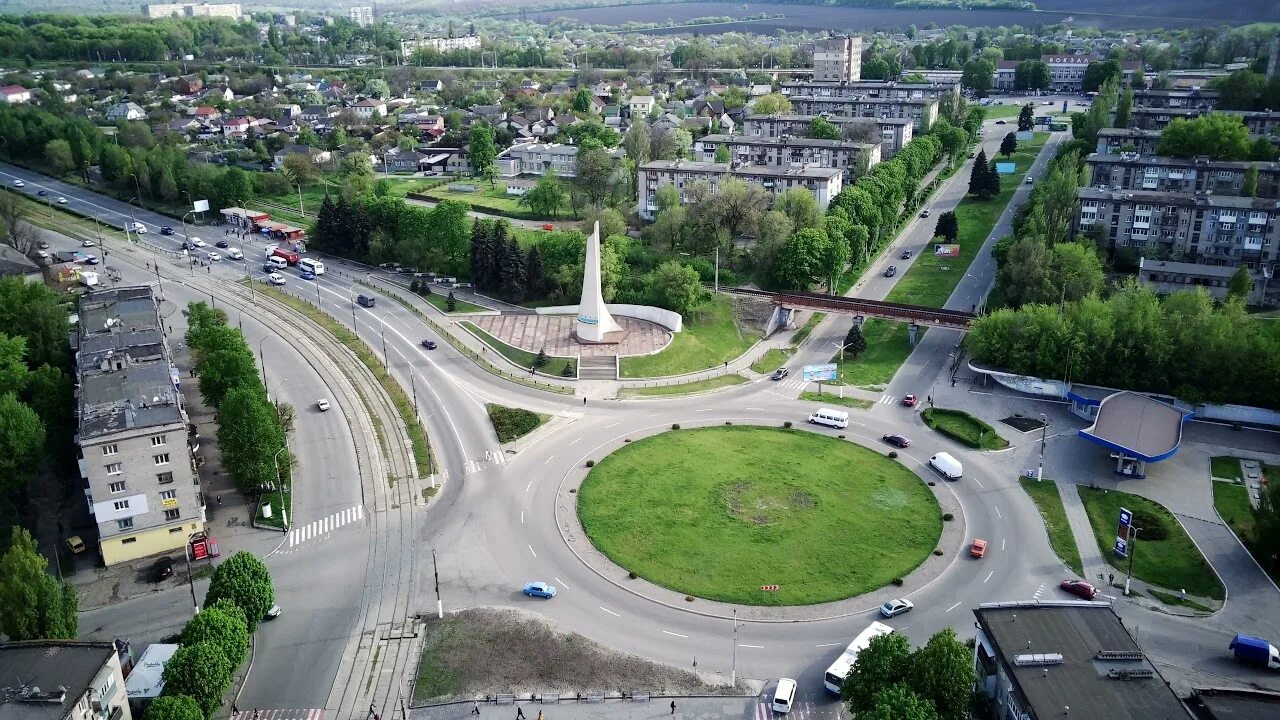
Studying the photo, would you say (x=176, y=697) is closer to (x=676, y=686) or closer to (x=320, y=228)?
(x=676, y=686)

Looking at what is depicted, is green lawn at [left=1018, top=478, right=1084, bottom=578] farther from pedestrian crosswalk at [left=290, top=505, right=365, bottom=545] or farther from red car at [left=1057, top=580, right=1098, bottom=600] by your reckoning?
pedestrian crosswalk at [left=290, top=505, right=365, bottom=545]

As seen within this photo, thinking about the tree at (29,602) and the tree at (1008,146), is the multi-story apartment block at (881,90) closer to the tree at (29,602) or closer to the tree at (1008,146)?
the tree at (1008,146)

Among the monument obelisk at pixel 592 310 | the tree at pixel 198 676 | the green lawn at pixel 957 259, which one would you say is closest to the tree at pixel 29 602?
the tree at pixel 198 676

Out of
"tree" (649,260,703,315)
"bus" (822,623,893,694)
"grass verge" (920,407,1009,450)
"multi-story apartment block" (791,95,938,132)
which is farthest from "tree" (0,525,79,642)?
"multi-story apartment block" (791,95,938,132)

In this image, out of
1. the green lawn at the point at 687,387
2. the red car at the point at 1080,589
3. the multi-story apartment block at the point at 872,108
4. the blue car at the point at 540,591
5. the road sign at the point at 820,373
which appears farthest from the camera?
Result: the multi-story apartment block at the point at 872,108

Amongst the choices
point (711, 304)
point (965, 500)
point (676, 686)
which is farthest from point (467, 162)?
point (676, 686)
